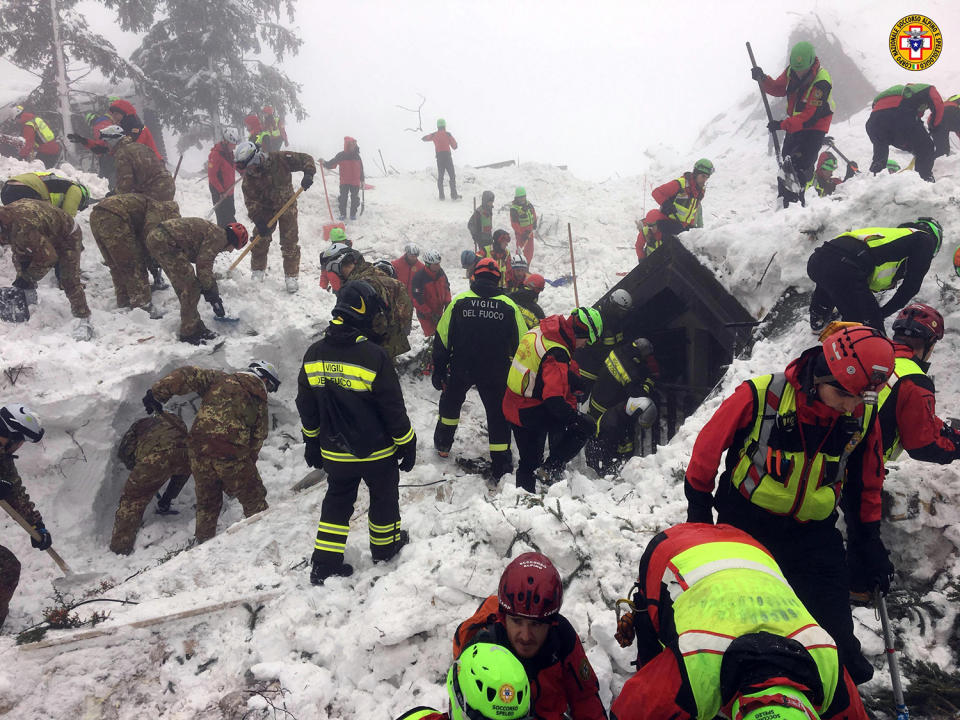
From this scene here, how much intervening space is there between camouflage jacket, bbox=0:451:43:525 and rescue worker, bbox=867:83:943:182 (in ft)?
33.6

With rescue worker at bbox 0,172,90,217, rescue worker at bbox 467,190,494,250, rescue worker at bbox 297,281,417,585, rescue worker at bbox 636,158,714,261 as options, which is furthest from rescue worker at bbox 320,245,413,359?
rescue worker at bbox 467,190,494,250

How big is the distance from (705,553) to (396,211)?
1457cm

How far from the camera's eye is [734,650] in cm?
157

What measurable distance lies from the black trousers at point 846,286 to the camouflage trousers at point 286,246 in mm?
6157

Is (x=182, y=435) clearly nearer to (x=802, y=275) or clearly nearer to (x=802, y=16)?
(x=802, y=275)

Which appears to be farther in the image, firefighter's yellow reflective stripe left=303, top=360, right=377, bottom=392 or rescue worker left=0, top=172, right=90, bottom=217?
rescue worker left=0, top=172, right=90, bottom=217

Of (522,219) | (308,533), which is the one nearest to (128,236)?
(308,533)

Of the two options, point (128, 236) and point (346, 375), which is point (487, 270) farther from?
point (128, 236)

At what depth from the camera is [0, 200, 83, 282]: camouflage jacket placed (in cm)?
555

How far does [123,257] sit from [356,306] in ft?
13.6

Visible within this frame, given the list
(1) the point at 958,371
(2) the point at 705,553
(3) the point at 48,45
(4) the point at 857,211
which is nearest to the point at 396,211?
(3) the point at 48,45

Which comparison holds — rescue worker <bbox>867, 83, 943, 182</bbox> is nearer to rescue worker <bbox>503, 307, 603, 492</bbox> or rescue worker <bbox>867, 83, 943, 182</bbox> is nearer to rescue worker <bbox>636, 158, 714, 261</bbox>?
rescue worker <bbox>636, 158, 714, 261</bbox>

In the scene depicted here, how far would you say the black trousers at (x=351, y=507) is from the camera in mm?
3814

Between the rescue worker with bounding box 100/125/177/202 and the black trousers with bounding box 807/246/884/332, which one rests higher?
the rescue worker with bounding box 100/125/177/202
